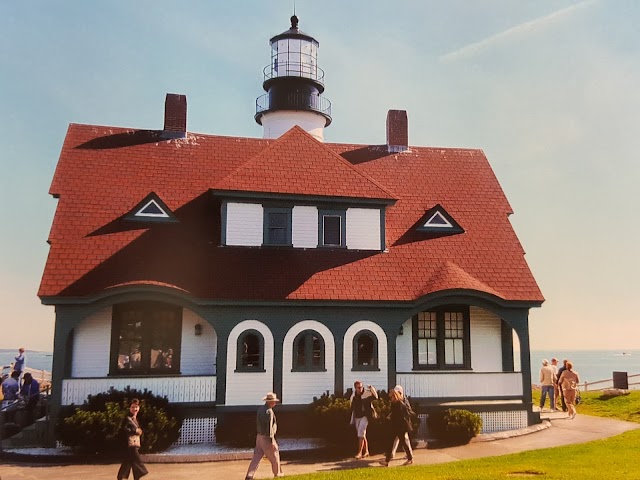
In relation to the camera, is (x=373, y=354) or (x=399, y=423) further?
(x=373, y=354)

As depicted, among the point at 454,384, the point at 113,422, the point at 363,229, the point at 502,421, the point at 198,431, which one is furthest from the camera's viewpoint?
the point at 363,229

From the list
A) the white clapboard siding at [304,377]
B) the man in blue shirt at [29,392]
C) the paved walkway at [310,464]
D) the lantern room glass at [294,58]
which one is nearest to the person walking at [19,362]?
the man in blue shirt at [29,392]

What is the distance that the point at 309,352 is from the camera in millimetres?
17766

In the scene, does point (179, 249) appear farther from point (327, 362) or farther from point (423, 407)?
point (423, 407)

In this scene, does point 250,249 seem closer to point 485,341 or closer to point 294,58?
point 485,341

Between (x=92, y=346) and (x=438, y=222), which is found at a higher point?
(x=438, y=222)

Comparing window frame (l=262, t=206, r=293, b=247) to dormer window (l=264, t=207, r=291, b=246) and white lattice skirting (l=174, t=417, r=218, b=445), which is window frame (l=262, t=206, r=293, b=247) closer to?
dormer window (l=264, t=207, r=291, b=246)

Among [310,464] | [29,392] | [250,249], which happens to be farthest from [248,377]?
[29,392]

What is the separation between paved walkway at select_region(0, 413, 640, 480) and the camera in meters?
13.2

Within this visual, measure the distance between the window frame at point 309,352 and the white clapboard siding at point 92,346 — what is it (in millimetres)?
5081

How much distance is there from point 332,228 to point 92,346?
25.5 feet

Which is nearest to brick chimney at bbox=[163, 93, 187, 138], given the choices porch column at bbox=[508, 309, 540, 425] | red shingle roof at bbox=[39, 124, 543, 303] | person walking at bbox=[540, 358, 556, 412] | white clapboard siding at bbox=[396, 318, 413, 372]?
red shingle roof at bbox=[39, 124, 543, 303]

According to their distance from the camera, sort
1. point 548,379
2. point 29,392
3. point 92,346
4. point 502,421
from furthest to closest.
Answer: point 548,379 → point 502,421 → point 29,392 → point 92,346

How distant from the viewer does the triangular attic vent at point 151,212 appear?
1918 centimetres
